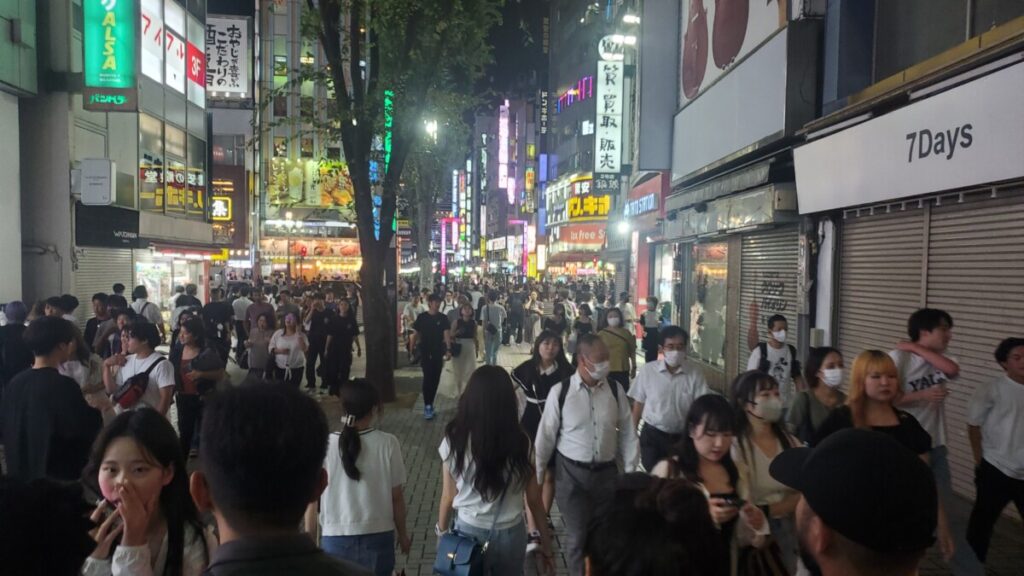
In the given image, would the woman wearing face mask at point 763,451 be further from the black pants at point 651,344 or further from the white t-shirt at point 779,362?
the black pants at point 651,344

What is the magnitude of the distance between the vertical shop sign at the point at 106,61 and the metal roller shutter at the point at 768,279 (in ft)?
41.6

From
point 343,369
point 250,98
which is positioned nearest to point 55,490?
point 343,369

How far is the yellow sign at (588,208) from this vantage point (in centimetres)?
3722

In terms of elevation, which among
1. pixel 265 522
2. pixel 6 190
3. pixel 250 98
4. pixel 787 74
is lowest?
pixel 265 522

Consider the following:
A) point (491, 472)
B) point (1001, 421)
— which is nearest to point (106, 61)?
point (491, 472)

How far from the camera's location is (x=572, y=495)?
15.3 ft

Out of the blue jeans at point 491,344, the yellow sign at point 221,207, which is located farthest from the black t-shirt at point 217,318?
the yellow sign at point 221,207

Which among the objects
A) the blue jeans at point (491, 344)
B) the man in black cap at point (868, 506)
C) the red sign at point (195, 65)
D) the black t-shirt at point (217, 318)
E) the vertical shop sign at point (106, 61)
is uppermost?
the red sign at point (195, 65)

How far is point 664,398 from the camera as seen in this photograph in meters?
5.47

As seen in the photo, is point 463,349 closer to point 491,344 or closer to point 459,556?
point 491,344

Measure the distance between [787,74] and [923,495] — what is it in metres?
10.0

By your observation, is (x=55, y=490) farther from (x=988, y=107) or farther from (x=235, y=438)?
(x=988, y=107)

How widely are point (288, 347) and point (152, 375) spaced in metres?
4.80

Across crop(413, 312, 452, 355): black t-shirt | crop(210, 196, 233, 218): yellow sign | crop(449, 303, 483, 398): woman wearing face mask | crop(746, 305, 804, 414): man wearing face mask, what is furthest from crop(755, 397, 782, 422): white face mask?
crop(210, 196, 233, 218): yellow sign
